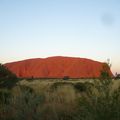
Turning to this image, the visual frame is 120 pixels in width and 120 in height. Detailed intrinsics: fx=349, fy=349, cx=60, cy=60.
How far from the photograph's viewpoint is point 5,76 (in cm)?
2161

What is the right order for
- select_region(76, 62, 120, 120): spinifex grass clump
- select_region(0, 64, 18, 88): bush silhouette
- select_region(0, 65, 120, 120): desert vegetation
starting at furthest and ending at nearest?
select_region(0, 64, 18, 88): bush silhouette → select_region(0, 65, 120, 120): desert vegetation → select_region(76, 62, 120, 120): spinifex grass clump

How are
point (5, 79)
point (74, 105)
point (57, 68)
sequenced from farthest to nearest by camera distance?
point (57, 68) → point (5, 79) → point (74, 105)

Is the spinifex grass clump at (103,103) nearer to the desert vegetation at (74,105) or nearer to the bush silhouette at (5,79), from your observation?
the desert vegetation at (74,105)

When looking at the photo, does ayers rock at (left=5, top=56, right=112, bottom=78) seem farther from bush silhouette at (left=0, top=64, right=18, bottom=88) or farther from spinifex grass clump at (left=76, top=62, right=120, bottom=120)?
spinifex grass clump at (left=76, top=62, right=120, bottom=120)

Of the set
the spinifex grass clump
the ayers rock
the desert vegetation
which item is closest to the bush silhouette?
the desert vegetation

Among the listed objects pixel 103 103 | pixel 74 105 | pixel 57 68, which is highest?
pixel 103 103

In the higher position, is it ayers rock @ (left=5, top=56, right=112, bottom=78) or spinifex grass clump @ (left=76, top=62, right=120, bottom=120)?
spinifex grass clump @ (left=76, top=62, right=120, bottom=120)

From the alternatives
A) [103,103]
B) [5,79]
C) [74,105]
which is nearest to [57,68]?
[5,79]

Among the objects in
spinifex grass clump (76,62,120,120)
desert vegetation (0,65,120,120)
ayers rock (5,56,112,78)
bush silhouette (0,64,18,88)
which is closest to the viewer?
spinifex grass clump (76,62,120,120)

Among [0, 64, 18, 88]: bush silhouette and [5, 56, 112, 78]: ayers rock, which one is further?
[5, 56, 112, 78]: ayers rock

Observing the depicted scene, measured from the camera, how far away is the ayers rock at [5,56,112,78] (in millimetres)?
131875

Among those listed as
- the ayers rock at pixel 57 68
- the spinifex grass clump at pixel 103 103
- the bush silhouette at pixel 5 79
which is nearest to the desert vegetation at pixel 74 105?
the spinifex grass clump at pixel 103 103

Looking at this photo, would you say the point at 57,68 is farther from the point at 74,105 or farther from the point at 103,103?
the point at 103,103

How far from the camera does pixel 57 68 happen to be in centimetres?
13388
